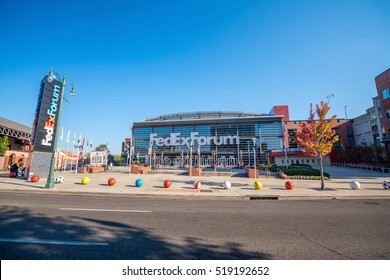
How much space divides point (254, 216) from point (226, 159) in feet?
147

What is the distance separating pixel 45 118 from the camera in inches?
786

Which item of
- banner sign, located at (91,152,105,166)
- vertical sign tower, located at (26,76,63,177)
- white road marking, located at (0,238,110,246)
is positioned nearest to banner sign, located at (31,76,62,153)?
vertical sign tower, located at (26,76,63,177)

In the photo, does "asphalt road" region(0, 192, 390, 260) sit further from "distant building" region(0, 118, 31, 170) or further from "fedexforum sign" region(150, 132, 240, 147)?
"fedexforum sign" region(150, 132, 240, 147)

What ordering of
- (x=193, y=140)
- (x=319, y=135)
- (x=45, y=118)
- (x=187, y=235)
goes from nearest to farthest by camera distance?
1. (x=187, y=235)
2. (x=319, y=135)
3. (x=45, y=118)
4. (x=193, y=140)

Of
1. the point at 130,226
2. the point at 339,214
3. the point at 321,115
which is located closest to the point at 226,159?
the point at 321,115

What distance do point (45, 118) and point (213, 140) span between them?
4160 centimetres

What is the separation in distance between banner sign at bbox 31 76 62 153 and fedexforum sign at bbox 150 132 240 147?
106ft

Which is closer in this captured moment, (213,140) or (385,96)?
(385,96)

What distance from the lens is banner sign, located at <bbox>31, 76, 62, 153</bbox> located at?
1931 cm

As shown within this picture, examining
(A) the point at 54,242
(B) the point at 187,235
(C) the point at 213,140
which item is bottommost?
(B) the point at 187,235

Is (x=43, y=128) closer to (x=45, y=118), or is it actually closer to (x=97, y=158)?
(x=45, y=118)

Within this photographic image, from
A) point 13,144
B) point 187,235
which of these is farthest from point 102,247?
point 13,144
